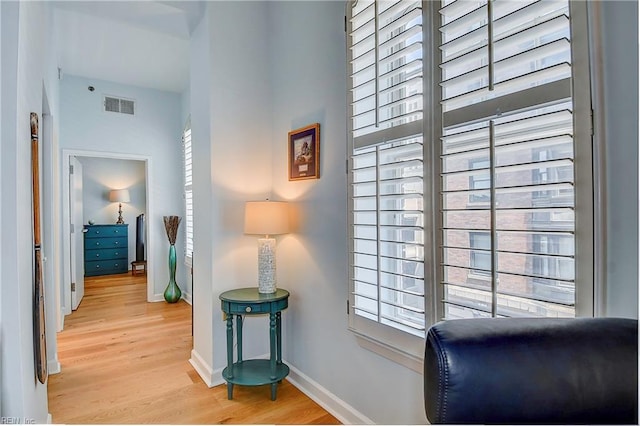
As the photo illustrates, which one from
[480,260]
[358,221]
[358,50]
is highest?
[358,50]

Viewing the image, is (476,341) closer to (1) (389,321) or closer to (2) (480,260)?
(2) (480,260)

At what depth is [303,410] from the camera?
2.22 metres

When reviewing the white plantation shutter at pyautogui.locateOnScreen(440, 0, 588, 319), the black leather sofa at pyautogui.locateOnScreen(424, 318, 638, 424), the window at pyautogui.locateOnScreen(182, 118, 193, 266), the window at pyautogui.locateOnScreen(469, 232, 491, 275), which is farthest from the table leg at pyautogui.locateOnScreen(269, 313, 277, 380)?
the window at pyautogui.locateOnScreen(182, 118, 193, 266)

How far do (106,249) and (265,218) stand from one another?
5.90 metres

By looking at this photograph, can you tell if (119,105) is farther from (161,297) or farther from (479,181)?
(479,181)

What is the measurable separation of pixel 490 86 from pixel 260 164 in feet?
5.94

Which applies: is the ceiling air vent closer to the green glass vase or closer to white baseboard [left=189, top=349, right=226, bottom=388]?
the green glass vase

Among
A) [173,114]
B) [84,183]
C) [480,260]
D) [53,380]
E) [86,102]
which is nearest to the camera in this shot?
[480,260]

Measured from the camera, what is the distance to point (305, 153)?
239cm

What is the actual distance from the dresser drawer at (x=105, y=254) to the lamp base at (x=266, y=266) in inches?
226

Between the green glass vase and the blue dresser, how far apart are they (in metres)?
2.82

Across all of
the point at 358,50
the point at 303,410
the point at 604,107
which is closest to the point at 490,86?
the point at 604,107

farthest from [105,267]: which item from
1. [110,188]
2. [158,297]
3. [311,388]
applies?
[311,388]

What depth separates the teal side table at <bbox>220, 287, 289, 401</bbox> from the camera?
7.63 ft
